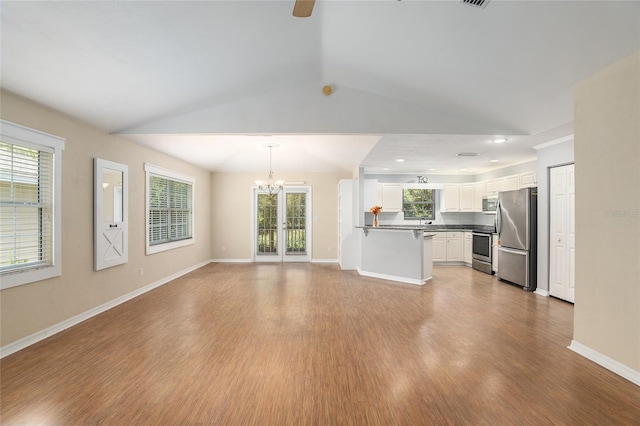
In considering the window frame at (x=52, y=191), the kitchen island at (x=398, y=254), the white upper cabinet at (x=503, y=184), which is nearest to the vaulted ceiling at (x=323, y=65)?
the window frame at (x=52, y=191)

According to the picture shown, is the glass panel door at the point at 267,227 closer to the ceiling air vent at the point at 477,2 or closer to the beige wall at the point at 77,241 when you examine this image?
the beige wall at the point at 77,241

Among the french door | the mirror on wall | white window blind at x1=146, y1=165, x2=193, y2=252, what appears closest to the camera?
the mirror on wall

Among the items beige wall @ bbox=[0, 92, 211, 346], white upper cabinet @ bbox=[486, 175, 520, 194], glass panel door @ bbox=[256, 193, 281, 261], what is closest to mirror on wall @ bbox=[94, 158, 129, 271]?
beige wall @ bbox=[0, 92, 211, 346]

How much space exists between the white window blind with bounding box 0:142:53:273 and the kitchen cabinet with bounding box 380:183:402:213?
269 inches

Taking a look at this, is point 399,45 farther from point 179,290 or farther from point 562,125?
point 179,290

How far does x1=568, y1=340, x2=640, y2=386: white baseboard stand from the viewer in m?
2.57

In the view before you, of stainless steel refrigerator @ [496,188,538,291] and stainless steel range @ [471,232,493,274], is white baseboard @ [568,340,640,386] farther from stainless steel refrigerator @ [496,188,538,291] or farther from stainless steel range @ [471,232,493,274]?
stainless steel range @ [471,232,493,274]

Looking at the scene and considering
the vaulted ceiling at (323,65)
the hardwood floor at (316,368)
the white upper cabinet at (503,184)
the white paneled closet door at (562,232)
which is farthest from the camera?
the white upper cabinet at (503,184)

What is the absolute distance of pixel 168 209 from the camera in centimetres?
642

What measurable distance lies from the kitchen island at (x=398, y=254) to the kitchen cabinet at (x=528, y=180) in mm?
2079

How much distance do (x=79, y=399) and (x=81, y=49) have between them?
2911 millimetres

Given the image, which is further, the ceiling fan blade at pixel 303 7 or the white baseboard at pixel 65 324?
the white baseboard at pixel 65 324

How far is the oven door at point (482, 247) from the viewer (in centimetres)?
698

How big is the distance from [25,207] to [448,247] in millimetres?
8081
